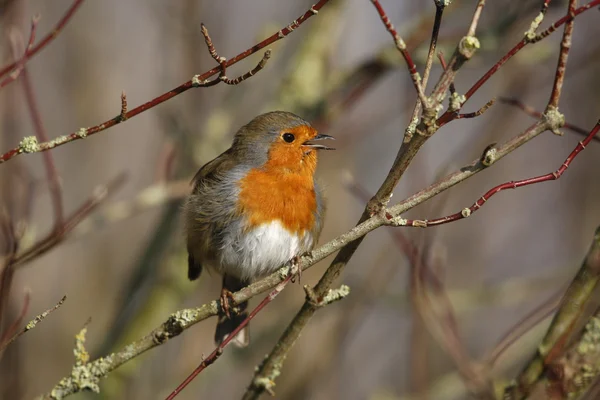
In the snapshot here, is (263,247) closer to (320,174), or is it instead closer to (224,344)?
(224,344)

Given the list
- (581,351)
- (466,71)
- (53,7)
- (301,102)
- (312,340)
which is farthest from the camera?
(53,7)

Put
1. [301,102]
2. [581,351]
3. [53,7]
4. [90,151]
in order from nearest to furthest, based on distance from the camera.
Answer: [581,351]
[301,102]
[90,151]
[53,7]

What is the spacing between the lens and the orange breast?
3547mm

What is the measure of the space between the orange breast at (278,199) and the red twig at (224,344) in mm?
964

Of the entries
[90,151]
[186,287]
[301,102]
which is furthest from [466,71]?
[90,151]

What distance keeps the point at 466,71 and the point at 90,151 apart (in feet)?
10.4

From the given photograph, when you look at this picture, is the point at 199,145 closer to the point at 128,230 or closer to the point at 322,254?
the point at 128,230

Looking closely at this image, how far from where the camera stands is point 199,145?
5.00 meters

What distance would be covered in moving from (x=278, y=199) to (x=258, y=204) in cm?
10

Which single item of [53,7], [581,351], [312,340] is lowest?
[581,351]

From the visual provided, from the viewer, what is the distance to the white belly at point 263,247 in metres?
3.51

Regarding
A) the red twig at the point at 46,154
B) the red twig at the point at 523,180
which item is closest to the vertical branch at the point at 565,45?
the red twig at the point at 523,180

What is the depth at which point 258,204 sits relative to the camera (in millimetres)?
3555

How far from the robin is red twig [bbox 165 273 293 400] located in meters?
0.94
